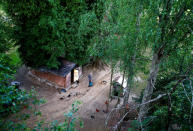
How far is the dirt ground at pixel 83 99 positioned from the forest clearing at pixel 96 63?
7cm

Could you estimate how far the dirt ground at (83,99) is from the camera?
1176 cm

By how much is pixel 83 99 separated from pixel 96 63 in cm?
632

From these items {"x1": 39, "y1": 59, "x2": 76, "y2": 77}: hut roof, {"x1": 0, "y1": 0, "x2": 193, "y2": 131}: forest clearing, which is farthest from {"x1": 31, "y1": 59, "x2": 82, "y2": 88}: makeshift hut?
{"x1": 0, "y1": 0, "x2": 193, "y2": 131}: forest clearing

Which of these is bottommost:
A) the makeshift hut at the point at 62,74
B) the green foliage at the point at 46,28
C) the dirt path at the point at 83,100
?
the dirt path at the point at 83,100

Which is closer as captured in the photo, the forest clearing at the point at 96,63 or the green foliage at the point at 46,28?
the forest clearing at the point at 96,63

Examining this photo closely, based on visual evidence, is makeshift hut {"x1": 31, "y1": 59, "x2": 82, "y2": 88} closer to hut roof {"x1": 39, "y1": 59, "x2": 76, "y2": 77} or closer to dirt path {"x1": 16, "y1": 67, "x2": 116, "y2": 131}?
hut roof {"x1": 39, "y1": 59, "x2": 76, "y2": 77}

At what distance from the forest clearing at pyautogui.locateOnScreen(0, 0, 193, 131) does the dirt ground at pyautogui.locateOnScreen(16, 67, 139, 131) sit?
0.24 feet

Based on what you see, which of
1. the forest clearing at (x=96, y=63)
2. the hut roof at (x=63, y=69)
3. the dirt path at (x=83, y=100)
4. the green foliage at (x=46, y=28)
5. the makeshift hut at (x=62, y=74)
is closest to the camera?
the forest clearing at (x=96, y=63)

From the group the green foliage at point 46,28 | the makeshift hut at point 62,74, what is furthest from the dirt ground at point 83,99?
the green foliage at point 46,28

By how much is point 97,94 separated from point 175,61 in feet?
31.0

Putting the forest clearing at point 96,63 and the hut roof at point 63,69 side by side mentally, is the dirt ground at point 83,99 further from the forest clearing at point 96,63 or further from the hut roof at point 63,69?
the hut roof at point 63,69

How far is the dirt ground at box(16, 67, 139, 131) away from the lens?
11.8m

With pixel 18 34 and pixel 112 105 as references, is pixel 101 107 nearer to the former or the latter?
pixel 112 105

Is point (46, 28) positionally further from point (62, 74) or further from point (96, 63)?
point (96, 63)
